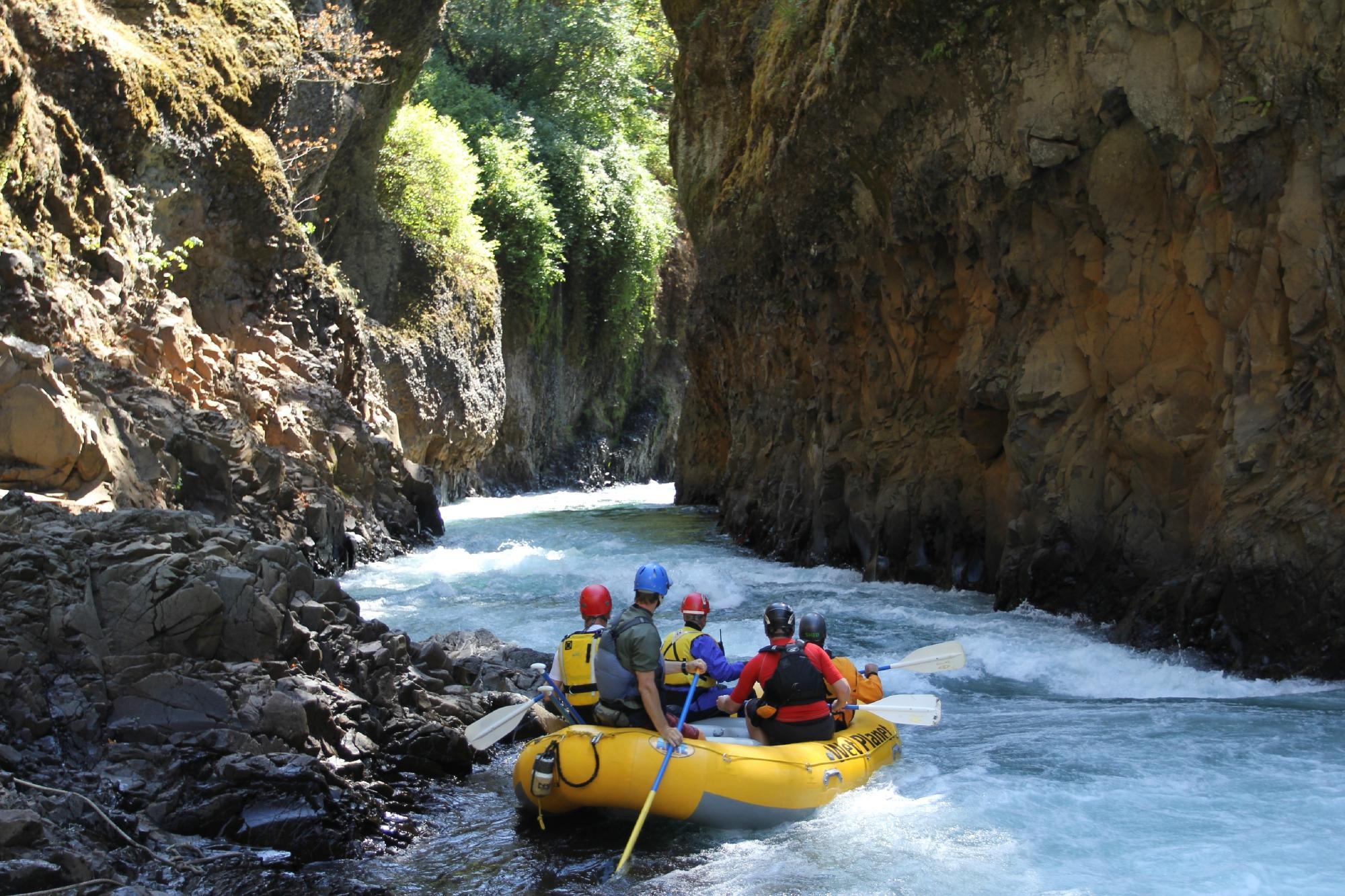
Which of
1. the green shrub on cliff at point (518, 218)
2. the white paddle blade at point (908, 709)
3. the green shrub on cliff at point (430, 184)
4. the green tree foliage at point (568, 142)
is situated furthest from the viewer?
the green tree foliage at point (568, 142)

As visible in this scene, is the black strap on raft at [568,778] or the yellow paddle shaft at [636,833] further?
the black strap on raft at [568,778]

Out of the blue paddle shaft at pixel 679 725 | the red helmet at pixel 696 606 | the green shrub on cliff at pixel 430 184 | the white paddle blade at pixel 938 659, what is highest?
the green shrub on cliff at pixel 430 184

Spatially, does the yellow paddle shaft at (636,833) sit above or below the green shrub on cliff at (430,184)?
below

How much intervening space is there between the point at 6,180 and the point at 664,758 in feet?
29.2

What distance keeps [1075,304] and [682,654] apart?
601cm

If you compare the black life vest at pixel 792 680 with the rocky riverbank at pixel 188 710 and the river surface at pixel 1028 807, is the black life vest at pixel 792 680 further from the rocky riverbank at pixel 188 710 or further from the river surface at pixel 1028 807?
the rocky riverbank at pixel 188 710

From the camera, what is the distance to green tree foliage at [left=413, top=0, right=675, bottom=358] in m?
31.0

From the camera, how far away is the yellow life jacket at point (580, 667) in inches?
258

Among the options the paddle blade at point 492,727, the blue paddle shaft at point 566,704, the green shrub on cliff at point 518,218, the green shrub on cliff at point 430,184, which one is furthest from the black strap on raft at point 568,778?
the green shrub on cliff at point 518,218

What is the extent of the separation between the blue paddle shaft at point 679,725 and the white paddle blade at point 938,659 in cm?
169

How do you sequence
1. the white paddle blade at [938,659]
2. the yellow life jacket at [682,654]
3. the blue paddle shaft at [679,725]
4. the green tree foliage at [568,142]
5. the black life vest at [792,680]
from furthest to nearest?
1. the green tree foliage at [568,142]
2. the white paddle blade at [938,659]
3. the yellow life jacket at [682,654]
4. the black life vest at [792,680]
5. the blue paddle shaft at [679,725]

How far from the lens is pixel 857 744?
268 inches

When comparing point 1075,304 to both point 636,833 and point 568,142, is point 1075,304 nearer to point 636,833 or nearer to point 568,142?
point 636,833

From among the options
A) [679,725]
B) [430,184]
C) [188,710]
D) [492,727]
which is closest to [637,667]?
[679,725]
